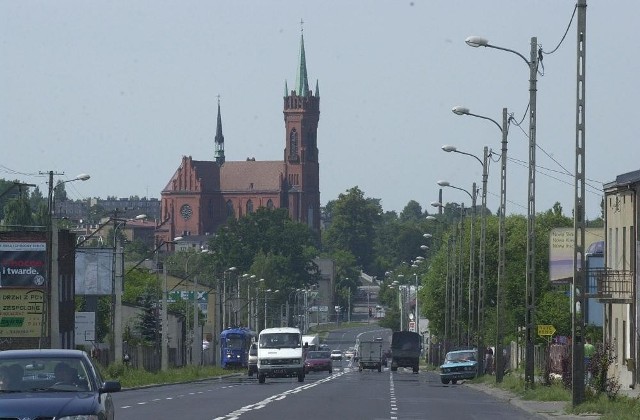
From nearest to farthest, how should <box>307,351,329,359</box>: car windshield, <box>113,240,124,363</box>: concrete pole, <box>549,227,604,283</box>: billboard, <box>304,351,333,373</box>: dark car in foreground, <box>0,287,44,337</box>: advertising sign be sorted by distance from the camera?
<box>113,240,124,363</box>: concrete pole → <box>549,227,604,283</box>: billboard → <box>0,287,44,337</box>: advertising sign → <box>304,351,333,373</box>: dark car in foreground → <box>307,351,329,359</box>: car windshield

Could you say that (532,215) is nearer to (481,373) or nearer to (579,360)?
(579,360)

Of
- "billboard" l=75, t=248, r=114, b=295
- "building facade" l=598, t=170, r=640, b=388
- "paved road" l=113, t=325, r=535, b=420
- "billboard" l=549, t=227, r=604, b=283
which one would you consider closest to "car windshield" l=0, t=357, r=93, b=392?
"paved road" l=113, t=325, r=535, b=420

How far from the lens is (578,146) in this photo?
3092cm

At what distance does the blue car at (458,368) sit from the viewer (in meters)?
64.4

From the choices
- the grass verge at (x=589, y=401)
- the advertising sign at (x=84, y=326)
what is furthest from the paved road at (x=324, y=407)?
the advertising sign at (x=84, y=326)

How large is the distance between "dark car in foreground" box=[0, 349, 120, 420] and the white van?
154ft

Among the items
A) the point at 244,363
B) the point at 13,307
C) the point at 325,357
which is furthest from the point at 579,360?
the point at 244,363

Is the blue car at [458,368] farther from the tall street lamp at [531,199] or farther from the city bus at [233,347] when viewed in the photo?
the city bus at [233,347]

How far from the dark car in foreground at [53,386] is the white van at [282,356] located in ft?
154

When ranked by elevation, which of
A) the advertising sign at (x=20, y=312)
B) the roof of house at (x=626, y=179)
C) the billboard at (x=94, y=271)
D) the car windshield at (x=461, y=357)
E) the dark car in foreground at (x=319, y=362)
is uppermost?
the roof of house at (x=626, y=179)

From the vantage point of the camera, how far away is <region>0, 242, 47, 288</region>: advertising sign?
78125 mm

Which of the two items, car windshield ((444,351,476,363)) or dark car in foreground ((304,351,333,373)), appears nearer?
car windshield ((444,351,476,363))

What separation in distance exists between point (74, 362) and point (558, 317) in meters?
67.9

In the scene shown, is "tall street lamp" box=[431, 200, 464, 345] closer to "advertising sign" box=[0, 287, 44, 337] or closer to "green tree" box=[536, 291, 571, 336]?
"green tree" box=[536, 291, 571, 336]
